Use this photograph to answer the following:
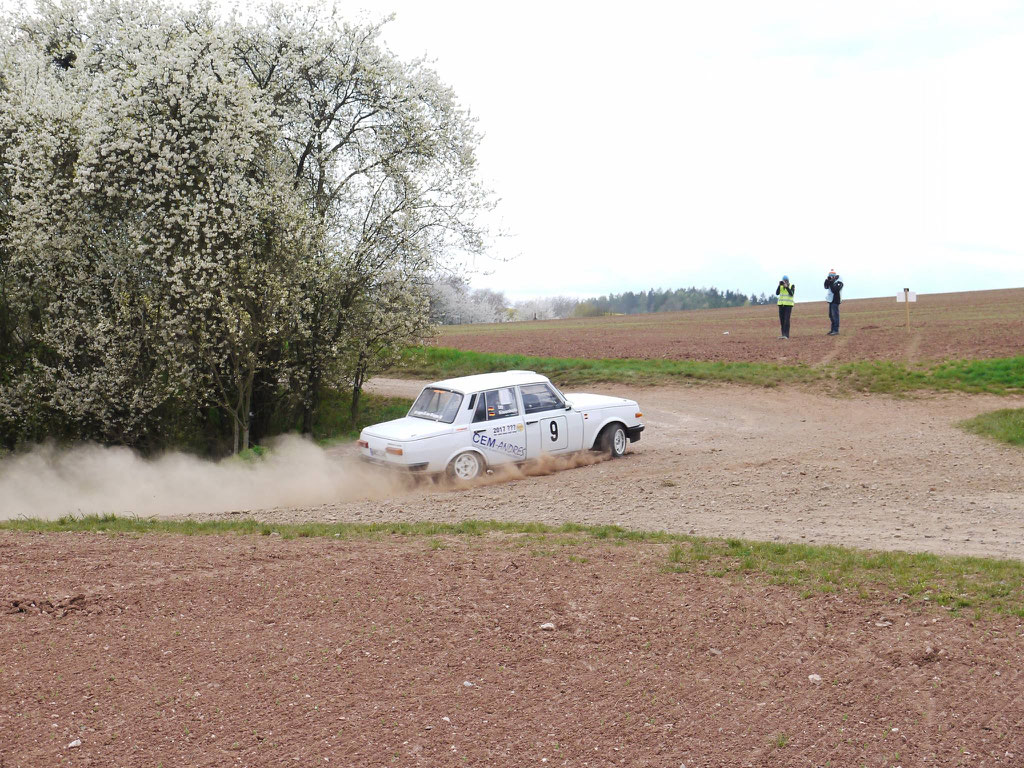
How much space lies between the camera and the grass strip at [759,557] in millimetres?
7895

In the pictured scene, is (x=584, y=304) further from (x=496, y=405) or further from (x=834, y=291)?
(x=496, y=405)

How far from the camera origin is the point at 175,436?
68.8ft

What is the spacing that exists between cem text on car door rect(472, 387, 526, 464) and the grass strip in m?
3.90

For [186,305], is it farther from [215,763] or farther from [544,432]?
[215,763]

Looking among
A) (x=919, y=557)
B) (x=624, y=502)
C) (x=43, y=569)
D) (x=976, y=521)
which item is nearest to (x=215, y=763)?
(x=43, y=569)

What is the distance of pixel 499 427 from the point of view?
1541cm

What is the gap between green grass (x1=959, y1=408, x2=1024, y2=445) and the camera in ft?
57.4

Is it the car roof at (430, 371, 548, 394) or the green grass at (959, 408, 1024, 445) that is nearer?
the car roof at (430, 371, 548, 394)

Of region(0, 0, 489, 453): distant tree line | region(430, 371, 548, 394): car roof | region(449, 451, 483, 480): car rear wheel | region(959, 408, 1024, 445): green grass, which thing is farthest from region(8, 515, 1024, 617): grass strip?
region(959, 408, 1024, 445): green grass

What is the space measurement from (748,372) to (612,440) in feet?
42.5

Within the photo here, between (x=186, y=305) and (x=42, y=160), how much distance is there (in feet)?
14.8

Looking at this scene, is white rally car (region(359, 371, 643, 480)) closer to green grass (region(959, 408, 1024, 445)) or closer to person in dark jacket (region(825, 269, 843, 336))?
green grass (region(959, 408, 1024, 445))

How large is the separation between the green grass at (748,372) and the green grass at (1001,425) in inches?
175

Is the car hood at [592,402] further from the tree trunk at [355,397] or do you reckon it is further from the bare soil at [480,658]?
the tree trunk at [355,397]
